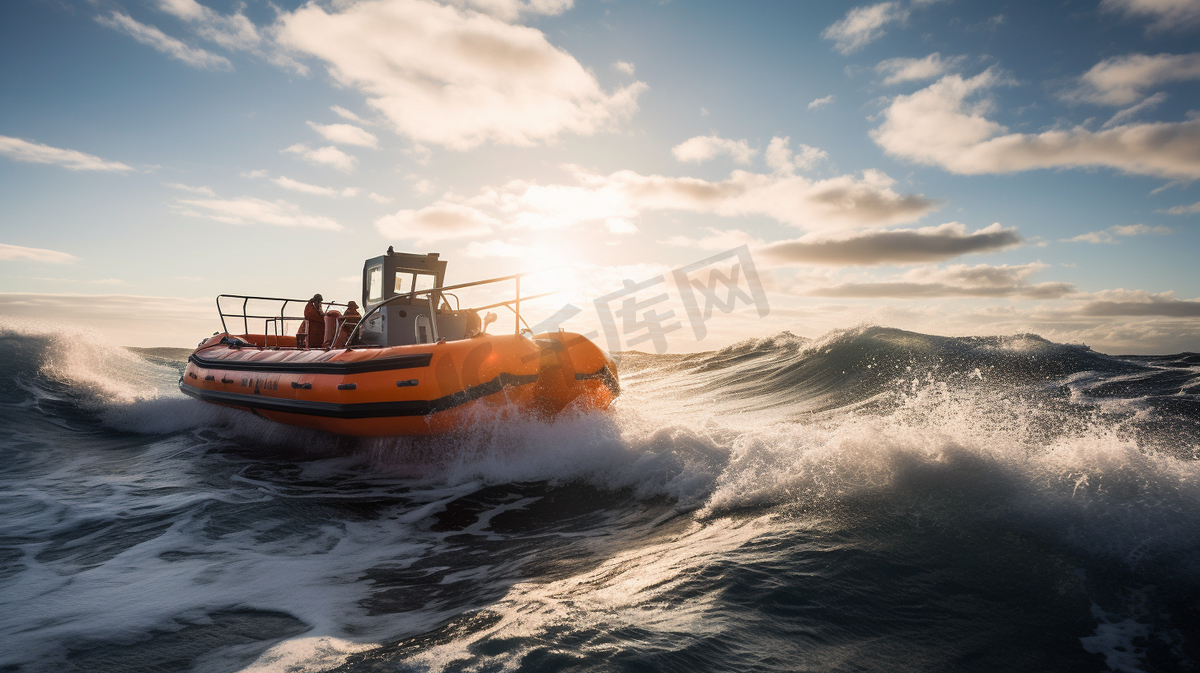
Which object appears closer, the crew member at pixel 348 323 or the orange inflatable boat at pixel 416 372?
the orange inflatable boat at pixel 416 372

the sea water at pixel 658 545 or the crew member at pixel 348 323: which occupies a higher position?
the crew member at pixel 348 323

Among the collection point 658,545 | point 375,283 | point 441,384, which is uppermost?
point 375,283

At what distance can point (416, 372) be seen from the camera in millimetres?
5395

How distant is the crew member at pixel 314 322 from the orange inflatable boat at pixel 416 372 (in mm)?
721

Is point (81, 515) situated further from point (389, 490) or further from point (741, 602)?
point (741, 602)

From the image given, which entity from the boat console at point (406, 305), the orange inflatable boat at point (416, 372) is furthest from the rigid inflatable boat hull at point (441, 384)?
the boat console at point (406, 305)

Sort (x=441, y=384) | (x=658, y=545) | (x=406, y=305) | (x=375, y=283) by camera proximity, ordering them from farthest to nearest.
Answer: (x=375, y=283) → (x=406, y=305) → (x=441, y=384) → (x=658, y=545)

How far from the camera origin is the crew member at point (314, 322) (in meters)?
8.35

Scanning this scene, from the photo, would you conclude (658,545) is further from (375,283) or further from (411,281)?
(375,283)

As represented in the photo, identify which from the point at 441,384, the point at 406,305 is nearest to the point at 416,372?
the point at 441,384

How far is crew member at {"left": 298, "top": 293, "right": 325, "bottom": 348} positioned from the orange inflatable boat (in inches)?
28.4

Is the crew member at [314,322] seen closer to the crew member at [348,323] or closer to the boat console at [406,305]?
the crew member at [348,323]

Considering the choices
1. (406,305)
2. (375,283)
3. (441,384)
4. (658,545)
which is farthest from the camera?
(375,283)

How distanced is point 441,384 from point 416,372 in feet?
1.02
